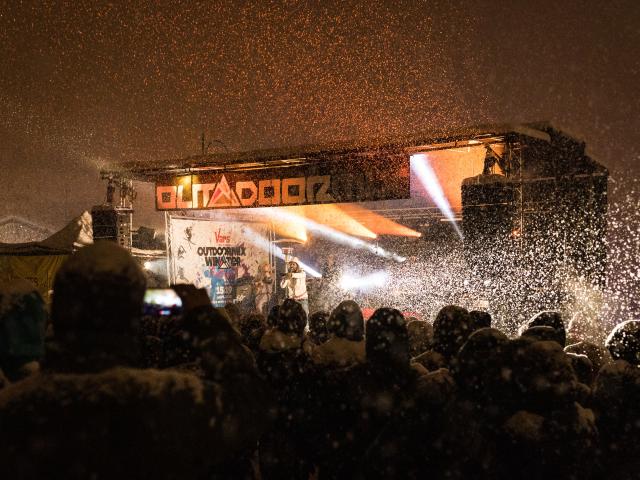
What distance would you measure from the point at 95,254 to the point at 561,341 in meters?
3.65

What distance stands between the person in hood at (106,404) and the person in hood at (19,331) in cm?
108

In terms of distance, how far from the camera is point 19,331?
8.82ft

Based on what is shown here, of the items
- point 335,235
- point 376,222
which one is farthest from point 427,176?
point 335,235

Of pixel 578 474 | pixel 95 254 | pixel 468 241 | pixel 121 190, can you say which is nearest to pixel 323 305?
pixel 121 190

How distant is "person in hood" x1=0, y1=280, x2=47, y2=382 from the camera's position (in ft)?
8.68

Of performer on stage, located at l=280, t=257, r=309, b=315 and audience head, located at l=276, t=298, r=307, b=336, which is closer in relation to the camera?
audience head, located at l=276, t=298, r=307, b=336

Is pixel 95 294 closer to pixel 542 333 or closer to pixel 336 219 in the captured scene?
pixel 542 333

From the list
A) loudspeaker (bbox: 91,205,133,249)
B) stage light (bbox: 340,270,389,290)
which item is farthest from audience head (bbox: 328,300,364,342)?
stage light (bbox: 340,270,389,290)

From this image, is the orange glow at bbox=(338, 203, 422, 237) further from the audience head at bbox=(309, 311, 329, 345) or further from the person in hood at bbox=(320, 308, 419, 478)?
the person in hood at bbox=(320, 308, 419, 478)

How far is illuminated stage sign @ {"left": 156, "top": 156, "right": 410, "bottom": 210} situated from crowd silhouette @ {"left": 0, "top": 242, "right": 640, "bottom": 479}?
4.65 metres

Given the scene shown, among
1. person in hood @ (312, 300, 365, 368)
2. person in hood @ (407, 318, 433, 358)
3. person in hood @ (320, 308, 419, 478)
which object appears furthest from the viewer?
person in hood @ (407, 318, 433, 358)

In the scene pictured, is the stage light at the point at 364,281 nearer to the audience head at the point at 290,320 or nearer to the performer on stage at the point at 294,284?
Result: the performer on stage at the point at 294,284

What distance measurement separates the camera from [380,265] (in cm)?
1827

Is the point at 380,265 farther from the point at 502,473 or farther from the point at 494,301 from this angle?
the point at 502,473
